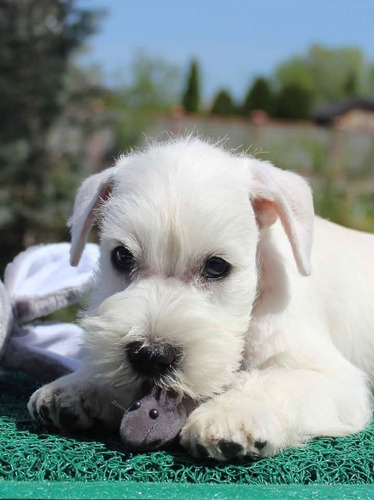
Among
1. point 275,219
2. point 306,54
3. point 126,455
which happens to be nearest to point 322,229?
point 275,219

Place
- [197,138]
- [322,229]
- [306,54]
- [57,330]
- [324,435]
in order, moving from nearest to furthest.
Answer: [324,435] → [197,138] → [322,229] → [57,330] → [306,54]

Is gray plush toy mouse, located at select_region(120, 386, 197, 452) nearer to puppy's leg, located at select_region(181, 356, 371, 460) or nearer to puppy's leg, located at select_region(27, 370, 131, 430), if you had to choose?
puppy's leg, located at select_region(181, 356, 371, 460)

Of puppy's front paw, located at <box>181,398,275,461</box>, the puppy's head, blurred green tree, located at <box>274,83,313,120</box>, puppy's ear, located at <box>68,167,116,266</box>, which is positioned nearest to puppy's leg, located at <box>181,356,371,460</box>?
puppy's front paw, located at <box>181,398,275,461</box>

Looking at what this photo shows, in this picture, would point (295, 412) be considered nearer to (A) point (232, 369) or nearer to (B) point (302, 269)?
(A) point (232, 369)

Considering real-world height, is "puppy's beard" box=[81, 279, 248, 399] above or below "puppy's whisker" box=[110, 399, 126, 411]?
above

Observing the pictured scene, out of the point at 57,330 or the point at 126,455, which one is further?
the point at 57,330
